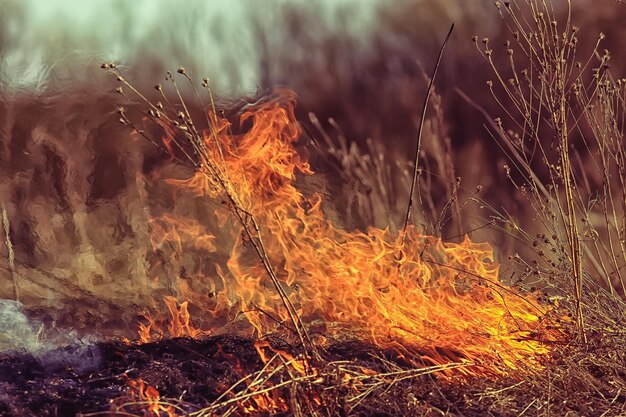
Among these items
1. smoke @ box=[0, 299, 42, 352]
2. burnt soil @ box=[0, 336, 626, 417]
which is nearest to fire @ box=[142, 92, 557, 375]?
burnt soil @ box=[0, 336, 626, 417]

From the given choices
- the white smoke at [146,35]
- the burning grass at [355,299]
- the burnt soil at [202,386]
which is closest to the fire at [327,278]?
the burning grass at [355,299]

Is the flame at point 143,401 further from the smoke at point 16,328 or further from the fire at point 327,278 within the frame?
the smoke at point 16,328

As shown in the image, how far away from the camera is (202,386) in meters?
3.47

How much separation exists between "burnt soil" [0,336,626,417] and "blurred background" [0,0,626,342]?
1505mm

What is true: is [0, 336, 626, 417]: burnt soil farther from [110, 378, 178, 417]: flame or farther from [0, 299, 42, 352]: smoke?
[0, 299, 42, 352]: smoke

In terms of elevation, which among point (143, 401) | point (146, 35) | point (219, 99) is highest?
point (146, 35)

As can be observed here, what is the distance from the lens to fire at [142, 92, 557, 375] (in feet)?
13.0

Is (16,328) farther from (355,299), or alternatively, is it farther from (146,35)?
(355,299)

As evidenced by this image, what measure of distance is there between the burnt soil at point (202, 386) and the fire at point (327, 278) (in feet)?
0.58

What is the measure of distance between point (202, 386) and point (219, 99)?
261 cm

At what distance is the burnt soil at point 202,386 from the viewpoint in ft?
10.7

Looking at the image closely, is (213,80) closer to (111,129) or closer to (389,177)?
(111,129)

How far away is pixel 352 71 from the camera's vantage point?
5.81 metres

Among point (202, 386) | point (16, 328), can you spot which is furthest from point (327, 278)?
point (16, 328)
